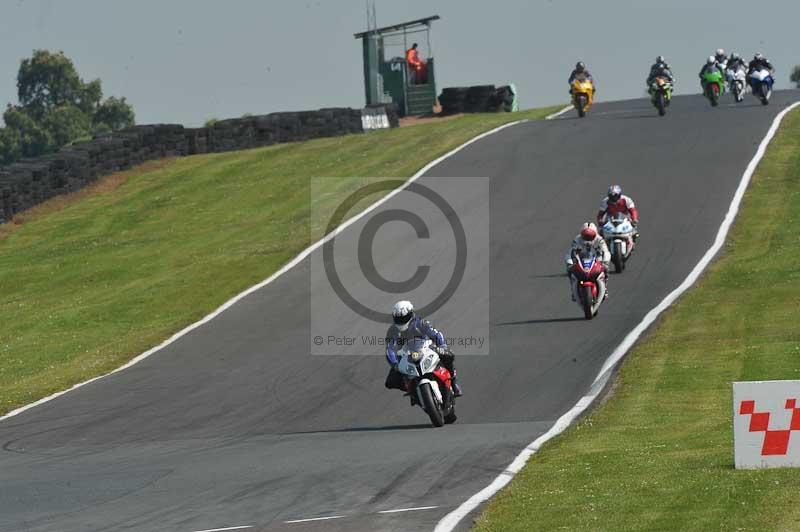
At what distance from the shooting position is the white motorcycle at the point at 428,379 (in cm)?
1656

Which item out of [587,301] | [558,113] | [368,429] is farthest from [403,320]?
[558,113]

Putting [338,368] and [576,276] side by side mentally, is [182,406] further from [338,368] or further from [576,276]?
[576,276]

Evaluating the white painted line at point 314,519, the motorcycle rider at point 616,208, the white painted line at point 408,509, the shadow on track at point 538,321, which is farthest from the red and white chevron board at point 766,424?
the motorcycle rider at point 616,208

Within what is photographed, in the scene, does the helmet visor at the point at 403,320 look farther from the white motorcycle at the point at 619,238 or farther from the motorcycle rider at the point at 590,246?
the white motorcycle at the point at 619,238

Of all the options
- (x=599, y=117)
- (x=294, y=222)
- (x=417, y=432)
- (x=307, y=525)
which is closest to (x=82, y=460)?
(x=417, y=432)

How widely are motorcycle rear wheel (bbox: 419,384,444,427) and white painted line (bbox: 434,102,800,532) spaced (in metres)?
1.38

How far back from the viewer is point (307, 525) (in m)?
11.0

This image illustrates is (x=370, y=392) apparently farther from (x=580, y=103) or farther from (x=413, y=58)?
(x=413, y=58)

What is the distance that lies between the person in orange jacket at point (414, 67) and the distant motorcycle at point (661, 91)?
52.9 feet

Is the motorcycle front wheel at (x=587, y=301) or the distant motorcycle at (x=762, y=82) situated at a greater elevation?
the distant motorcycle at (x=762, y=82)

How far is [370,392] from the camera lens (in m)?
19.3

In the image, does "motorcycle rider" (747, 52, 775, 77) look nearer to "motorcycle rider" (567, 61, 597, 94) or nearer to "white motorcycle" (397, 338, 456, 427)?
"motorcycle rider" (567, 61, 597, 94)

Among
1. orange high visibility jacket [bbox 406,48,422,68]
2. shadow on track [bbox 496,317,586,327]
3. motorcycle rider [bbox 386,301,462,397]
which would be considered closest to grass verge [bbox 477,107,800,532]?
shadow on track [bbox 496,317,586,327]

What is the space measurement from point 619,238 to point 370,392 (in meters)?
8.95
